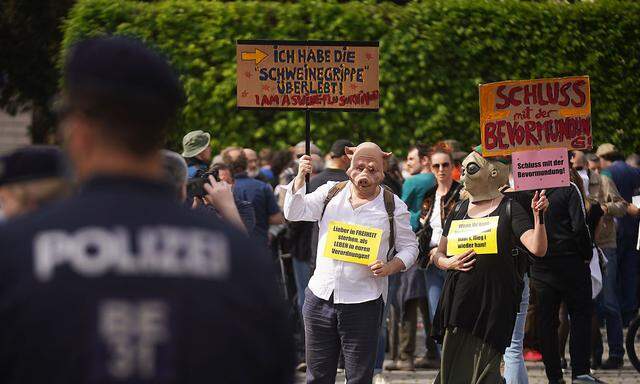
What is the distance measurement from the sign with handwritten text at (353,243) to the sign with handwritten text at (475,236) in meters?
0.53

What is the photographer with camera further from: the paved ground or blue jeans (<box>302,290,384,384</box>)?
the paved ground

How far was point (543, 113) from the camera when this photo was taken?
8.67 meters

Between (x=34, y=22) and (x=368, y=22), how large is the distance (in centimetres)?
1106

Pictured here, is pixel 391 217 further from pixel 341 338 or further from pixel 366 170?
pixel 341 338

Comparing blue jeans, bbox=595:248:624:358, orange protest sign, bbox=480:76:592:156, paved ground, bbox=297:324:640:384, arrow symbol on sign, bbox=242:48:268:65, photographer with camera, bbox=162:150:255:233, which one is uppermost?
arrow symbol on sign, bbox=242:48:268:65

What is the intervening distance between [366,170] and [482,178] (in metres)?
0.79

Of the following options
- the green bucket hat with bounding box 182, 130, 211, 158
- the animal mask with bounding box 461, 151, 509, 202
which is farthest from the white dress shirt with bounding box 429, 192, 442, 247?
the animal mask with bounding box 461, 151, 509, 202

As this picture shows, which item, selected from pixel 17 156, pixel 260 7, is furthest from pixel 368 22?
pixel 17 156

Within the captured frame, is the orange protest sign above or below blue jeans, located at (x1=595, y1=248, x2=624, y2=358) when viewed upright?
above

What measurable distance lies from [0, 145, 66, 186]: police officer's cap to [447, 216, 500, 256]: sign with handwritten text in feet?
14.0

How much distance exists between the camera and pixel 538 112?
866 cm

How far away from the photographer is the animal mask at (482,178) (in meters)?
7.73

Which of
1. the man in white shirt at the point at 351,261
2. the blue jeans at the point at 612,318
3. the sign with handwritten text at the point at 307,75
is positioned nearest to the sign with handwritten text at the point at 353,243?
the man in white shirt at the point at 351,261

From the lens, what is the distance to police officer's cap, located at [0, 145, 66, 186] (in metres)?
3.53
